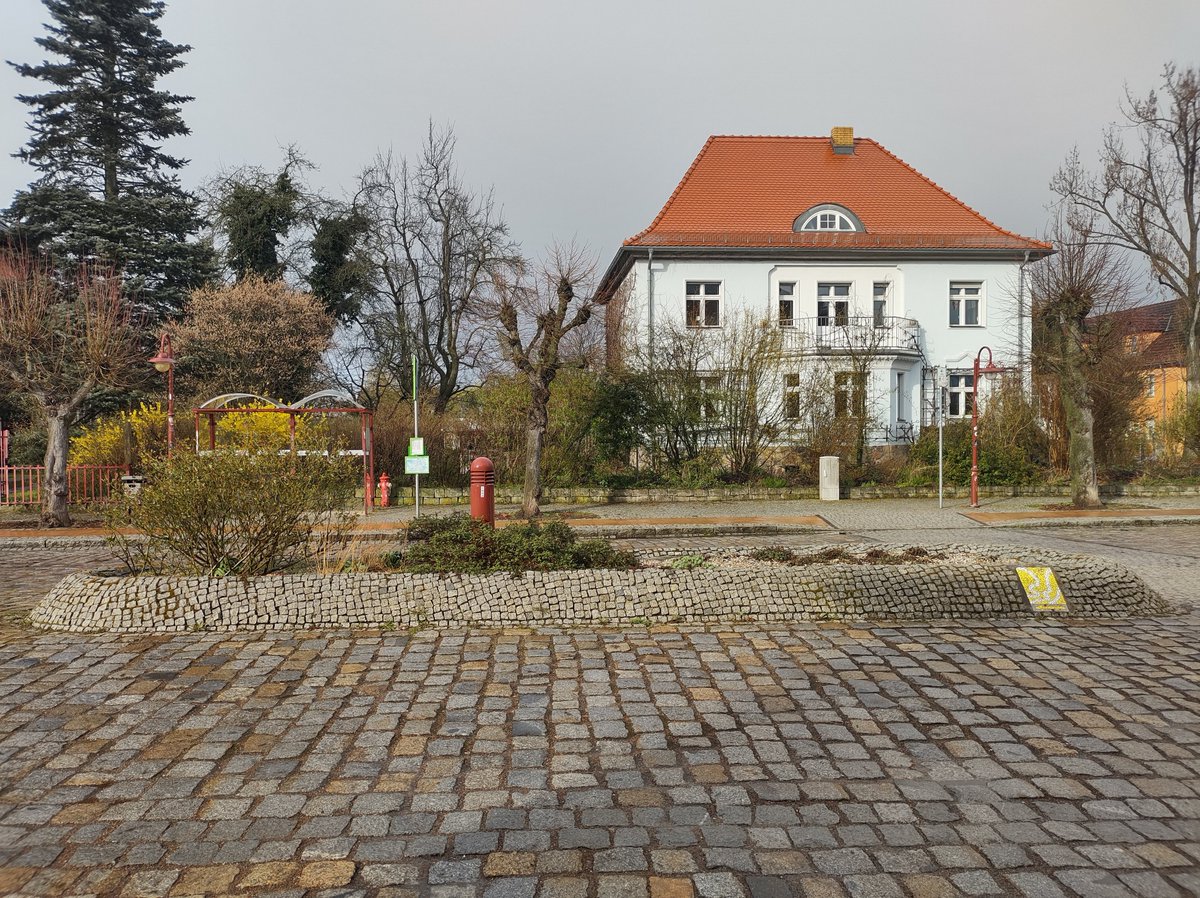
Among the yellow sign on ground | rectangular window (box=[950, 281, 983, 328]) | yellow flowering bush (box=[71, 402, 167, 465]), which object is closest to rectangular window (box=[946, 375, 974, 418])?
rectangular window (box=[950, 281, 983, 328])

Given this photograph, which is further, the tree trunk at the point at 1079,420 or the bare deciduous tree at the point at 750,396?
the bare deciduous tree at the point at 750,396

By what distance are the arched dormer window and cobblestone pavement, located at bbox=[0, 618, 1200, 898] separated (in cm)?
3121

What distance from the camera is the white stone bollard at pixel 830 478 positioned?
2189cm

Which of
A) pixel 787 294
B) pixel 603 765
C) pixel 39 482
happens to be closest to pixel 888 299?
pixel 787 294

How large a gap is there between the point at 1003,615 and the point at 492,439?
53.5ft

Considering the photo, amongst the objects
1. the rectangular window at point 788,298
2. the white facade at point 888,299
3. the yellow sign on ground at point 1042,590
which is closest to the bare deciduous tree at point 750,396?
the white facade at point 888,299

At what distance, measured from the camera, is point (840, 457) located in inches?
904

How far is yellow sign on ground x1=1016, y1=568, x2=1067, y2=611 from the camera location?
748 centimetres

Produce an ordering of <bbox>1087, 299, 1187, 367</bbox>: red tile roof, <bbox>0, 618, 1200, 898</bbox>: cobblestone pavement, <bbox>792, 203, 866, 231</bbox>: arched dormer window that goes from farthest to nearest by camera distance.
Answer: <bbox>792, 203, 866, 231</bbox>: arched dormer window, <bbox>1087, 299, 1187, 367</bbox>: red tile roof, <bbox>0, 618, 1200, 898</bbox>: cobblestone pavement

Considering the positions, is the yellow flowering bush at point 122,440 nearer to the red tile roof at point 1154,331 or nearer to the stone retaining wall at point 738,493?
the stone retaining wall at point 738,493

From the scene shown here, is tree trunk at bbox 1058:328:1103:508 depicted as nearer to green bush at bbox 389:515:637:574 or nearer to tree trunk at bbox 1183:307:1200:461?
tree trunk at bbox 1183:307:1200:461

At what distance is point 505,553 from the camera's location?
7.90 meters

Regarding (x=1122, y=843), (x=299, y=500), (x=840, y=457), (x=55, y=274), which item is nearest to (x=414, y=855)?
(x=1122, y=843)

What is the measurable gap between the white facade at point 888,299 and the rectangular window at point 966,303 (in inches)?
1.6
